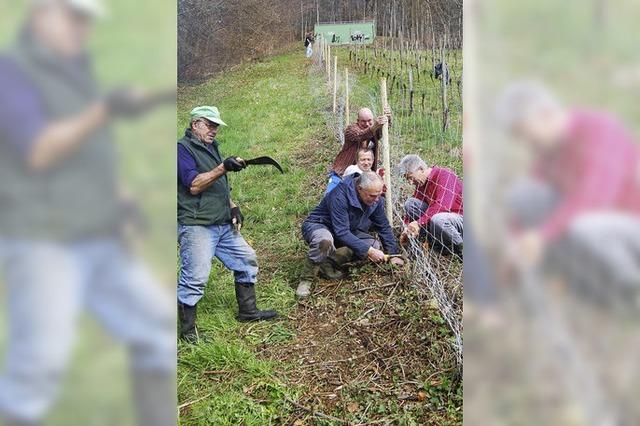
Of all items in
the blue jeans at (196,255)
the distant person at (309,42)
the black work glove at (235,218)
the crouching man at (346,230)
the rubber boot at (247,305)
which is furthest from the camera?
the distant person at (309,42)

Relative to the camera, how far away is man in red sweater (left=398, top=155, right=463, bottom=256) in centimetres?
337

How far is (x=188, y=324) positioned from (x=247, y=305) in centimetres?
38
